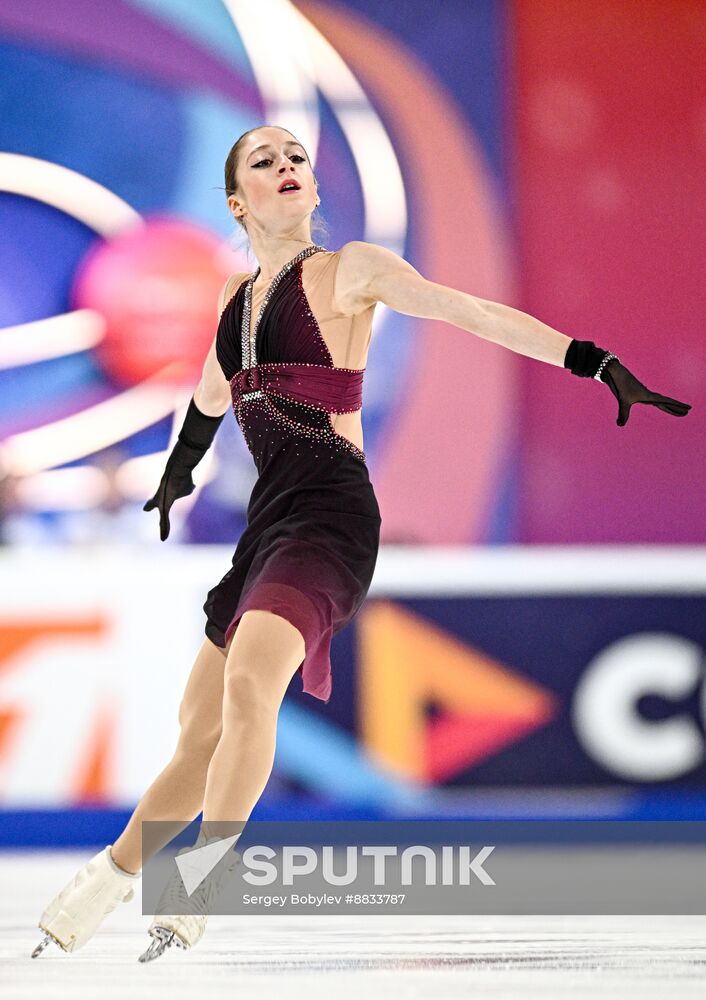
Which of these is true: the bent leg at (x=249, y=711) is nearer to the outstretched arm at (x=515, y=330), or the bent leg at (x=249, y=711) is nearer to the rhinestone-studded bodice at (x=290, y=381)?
the rhinestone-studded bodice at (x=290, y=381)

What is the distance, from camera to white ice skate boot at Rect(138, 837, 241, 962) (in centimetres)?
203

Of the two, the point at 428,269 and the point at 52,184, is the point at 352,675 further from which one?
the point at 52,184

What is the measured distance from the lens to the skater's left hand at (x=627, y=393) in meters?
2.22

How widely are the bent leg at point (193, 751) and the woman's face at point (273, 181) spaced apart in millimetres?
891

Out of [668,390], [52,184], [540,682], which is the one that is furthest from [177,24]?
[540,682]

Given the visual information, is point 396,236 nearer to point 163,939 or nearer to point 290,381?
point 290,381

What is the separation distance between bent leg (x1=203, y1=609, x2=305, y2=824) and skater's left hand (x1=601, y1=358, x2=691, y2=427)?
28.3 inches

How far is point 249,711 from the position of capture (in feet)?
7.03

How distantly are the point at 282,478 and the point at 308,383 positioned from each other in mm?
195

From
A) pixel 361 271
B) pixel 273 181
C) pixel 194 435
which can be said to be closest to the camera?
pixel 361 271

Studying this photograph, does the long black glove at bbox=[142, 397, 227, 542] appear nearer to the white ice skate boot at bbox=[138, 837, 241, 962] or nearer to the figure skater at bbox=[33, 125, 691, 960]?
the figure skater at bbox=[33, 125, 691, 960]

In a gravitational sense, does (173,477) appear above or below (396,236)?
below

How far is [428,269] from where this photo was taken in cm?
560

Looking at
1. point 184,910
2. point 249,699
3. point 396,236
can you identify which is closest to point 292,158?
point 249,699
